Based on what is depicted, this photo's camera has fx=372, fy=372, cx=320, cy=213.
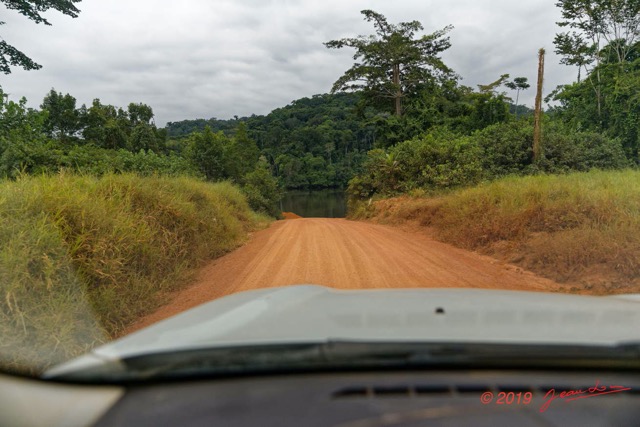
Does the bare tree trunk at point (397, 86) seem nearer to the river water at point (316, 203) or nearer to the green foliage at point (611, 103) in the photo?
the green foliage at point (611, 103)

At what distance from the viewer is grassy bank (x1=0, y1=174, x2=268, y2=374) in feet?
11.4

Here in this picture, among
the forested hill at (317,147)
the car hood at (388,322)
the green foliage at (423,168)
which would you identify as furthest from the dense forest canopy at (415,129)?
the forested hill at (317,147)

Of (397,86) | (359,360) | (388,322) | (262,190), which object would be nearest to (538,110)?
(397,86)

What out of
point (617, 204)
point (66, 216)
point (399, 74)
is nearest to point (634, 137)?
point (399, 74)

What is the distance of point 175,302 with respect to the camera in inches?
219

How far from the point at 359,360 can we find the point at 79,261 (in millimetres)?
4317

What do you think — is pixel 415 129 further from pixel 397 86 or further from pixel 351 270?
pixel 351 270

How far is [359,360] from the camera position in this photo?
1.43m
